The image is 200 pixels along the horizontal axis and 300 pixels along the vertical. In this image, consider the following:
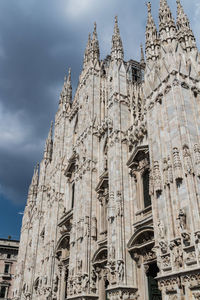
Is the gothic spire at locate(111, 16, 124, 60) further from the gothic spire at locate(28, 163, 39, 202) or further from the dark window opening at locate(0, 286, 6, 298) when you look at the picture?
the dark window opening at locate(0, 286, 6, 298)

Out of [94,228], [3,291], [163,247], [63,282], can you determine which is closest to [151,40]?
[94,228]

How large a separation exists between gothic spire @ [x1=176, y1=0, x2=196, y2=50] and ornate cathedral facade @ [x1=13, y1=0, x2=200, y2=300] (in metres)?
0.06

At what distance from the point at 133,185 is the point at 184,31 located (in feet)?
33.2

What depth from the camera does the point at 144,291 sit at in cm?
1570

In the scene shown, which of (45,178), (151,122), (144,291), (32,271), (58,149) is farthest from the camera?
(45,178)

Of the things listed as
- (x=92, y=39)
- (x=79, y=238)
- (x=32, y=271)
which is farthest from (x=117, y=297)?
(x=92, y=39)

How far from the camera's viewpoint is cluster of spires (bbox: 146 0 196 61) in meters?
18.4

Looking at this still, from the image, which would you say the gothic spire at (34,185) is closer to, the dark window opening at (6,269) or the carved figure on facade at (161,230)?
the dark window opening at (6,269)

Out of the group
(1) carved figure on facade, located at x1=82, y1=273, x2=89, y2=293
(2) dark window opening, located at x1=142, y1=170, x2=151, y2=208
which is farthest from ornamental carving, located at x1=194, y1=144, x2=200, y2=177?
(1) carved figure on facade, located at x1=82, y1=273, x2=89, y2=293

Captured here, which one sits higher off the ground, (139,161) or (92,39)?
(92,39)

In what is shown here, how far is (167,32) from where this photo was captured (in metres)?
18.4

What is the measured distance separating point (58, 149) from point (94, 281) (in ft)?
58.0

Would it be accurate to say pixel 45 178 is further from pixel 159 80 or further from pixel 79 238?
pixel 159 80

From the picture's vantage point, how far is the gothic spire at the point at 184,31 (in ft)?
62.7
